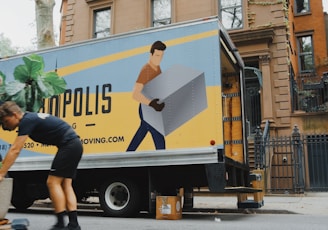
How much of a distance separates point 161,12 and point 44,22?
6885 millimetres

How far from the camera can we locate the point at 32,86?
8102 millimetres

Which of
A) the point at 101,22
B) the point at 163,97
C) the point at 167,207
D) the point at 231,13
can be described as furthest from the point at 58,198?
the point at 101,22

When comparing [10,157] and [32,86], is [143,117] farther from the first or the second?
[10,157]

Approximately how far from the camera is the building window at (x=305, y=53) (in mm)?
23703

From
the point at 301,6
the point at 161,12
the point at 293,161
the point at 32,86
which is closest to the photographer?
the point at 32,86

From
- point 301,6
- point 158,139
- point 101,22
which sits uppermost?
point 301,6

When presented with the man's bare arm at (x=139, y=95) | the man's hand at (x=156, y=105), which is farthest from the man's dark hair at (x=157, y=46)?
the man's hand at (x=156, y=105)

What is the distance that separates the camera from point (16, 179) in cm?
967

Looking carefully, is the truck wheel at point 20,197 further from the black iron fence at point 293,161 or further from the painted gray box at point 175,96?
the black iron fence at point 293,161

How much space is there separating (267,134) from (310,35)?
1084cm

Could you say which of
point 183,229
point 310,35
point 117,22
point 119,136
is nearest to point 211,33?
point 119,136

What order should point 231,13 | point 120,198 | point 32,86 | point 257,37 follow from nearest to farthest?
point 32,86 → point 120,198 → point 257,37 → point 231,13

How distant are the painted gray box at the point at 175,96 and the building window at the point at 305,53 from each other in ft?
A: 56.8

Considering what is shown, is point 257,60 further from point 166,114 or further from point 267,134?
point 166,114
